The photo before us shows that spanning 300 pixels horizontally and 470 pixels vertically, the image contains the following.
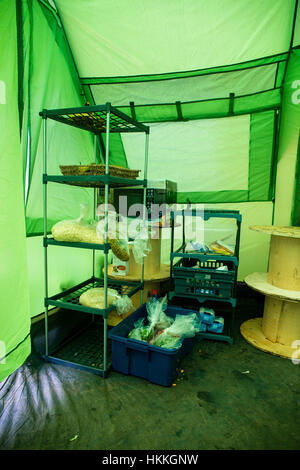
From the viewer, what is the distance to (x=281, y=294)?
2.12 m

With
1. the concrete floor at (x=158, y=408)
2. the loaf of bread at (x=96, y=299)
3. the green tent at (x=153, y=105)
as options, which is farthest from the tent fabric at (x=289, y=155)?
the loaf of bread at (x=96, y=299)

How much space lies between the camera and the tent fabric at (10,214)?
1.71 m

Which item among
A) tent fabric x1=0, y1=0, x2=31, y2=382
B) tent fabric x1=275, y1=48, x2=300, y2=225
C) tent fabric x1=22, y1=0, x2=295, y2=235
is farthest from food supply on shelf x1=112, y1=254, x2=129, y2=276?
tent fabric x1=275, y1=48, x2=300, y2=225

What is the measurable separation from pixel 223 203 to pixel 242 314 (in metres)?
1.22

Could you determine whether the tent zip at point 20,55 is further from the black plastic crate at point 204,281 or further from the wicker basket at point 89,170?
the black plastic crate at point 204,281

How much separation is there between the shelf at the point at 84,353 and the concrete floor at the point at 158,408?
55 mm

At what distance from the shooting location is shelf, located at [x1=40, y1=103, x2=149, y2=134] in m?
1.79

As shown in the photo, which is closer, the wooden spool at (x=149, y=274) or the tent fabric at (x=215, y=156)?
the wooden spool at (x=149, y=274)

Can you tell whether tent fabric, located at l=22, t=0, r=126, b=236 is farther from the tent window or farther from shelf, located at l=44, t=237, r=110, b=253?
the tent window

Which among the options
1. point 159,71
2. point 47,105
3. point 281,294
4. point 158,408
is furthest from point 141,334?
point 159,71

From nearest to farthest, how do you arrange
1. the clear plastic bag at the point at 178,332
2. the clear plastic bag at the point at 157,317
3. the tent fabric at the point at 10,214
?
1. the tent fabric at the point at 10,214
2. the clear plastic bag at the point at 178,332
3. the clear plastic bag at the point at 157,317

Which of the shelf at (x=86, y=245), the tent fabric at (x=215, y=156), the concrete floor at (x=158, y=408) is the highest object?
the tent fabric at (x=215, y=156)

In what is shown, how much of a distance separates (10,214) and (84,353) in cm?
120

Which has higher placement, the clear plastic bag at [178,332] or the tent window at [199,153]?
the tent window at [199,153]
